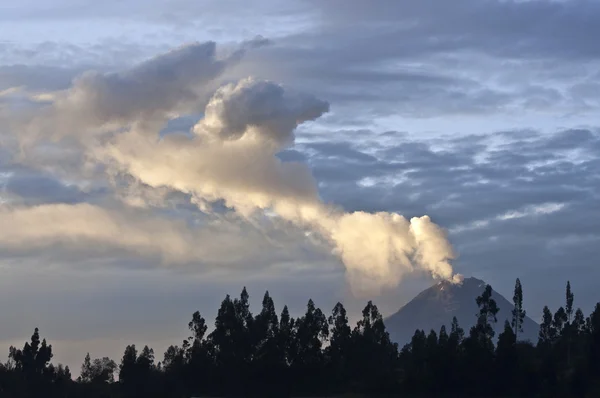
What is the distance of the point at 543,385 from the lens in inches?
7618

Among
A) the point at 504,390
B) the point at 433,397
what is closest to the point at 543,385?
the point at 504,390

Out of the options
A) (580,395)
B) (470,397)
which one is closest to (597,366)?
(580,395)

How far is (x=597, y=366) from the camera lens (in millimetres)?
196125

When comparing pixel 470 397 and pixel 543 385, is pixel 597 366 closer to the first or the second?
pixel 543 385

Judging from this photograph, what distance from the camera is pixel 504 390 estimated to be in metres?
197

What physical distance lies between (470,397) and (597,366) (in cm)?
2387

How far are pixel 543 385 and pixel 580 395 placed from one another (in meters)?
8.07

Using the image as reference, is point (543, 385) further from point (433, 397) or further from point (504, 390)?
point (433, 397)

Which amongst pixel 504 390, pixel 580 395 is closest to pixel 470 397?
pixel 504 390

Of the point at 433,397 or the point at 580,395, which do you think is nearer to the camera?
the point at 580,395

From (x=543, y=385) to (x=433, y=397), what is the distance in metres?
20.4

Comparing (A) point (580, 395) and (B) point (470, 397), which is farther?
(B) point (470, 397)

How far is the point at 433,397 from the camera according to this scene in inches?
7869

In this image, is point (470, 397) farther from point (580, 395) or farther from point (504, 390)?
point (580, 395)
